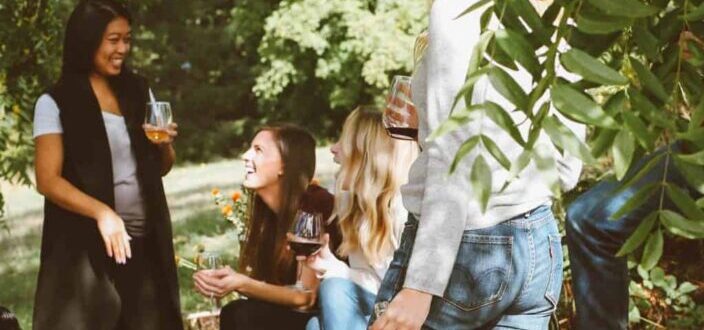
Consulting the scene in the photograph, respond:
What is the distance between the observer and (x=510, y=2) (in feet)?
4.88

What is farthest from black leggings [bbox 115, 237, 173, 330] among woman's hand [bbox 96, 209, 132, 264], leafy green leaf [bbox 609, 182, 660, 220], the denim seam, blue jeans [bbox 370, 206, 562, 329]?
leafy green leaf [bbox 609, 182, 660, 220]

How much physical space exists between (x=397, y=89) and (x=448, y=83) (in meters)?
0.84

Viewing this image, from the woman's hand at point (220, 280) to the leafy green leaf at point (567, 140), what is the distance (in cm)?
300

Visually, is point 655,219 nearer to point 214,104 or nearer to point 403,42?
point 403,42

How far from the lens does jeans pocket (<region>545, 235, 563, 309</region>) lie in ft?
7.72

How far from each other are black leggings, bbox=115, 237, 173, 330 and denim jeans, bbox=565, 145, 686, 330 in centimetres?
224

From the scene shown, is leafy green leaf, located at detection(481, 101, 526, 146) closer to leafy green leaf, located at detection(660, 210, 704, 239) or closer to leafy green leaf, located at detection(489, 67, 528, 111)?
leafy green leaf, located at detection(489, 67, 528, 111)

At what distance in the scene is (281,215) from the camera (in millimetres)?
4621

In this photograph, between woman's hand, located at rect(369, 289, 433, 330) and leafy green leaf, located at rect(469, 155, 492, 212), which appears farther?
woman's hand, located at rect(369, 289, 433, 330)

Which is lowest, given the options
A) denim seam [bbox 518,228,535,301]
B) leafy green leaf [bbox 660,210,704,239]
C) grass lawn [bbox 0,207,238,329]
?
grass lawn [bbox 0,207,238,329]

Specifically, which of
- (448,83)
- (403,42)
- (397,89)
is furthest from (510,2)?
(403,42)

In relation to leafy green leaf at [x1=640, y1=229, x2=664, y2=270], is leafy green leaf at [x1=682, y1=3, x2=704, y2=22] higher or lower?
higher

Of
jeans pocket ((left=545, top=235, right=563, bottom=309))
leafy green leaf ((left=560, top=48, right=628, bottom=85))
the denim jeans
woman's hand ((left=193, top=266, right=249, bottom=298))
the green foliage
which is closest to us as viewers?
leafy green leaf ((left=560, top=48, right=628, bottom=85))

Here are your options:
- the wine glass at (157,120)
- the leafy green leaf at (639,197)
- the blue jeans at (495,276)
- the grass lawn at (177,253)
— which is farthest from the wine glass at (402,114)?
the grass lawn at (177,253)
